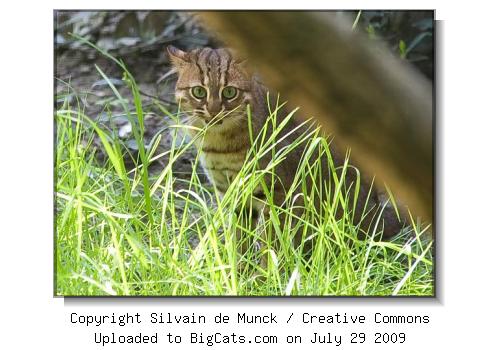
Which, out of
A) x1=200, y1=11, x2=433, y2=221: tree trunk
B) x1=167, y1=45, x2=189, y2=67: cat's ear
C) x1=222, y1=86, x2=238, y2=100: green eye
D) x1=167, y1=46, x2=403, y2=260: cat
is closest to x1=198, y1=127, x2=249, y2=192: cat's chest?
x1=167, y1=46, x2=403, y2=260: cat

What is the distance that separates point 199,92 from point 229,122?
12 centimetres

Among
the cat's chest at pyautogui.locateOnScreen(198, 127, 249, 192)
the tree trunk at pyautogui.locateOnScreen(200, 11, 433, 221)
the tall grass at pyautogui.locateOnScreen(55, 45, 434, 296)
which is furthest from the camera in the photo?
the cat's chest at pyautogui.locateOnScreen(198, 127, 249, 192)

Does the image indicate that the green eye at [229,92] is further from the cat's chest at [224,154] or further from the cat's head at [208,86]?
the cat's chest at [224,154]

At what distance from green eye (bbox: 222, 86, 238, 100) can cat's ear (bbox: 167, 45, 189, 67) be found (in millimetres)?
131

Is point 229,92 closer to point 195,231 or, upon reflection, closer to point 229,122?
point 229,122

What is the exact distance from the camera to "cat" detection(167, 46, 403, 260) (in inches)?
74.2

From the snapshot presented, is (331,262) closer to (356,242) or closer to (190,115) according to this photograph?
(356,242)

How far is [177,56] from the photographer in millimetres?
1899

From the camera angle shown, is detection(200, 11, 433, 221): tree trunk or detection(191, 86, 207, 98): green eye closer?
detection(200, 11, 433, 221): tree trunk

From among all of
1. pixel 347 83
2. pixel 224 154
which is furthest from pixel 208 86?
pixel 347 83

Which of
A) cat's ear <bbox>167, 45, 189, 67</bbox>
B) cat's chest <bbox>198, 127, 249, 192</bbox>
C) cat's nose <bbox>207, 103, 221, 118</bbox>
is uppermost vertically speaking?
cat's ear <bbox>167, 45, 189, 67</bbox>

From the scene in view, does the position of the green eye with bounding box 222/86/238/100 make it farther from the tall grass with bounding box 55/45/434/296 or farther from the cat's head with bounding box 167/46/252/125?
the tall grass with bounding box 55/45/434/296
